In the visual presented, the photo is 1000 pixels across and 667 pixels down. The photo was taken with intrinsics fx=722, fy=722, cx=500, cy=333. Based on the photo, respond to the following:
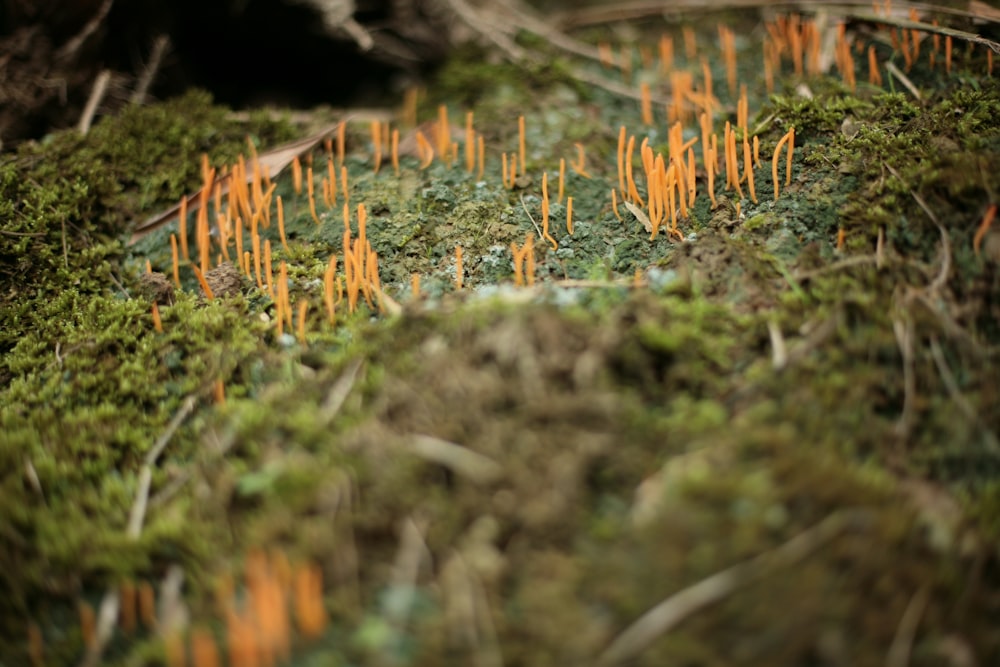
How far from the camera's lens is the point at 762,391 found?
2.28 meters

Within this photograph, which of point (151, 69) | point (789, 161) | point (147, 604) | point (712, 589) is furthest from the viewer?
point (151, 69)

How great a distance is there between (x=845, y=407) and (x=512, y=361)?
1.04 m

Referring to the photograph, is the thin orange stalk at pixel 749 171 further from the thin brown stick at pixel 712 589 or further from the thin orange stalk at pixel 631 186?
the thin brown stick at pixel 712 589

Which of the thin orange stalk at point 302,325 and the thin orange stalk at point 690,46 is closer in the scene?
the thin orange stalk at point 302,325

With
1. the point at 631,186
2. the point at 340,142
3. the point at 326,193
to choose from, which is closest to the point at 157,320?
the point at 326,193

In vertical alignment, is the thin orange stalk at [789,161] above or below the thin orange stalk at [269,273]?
above

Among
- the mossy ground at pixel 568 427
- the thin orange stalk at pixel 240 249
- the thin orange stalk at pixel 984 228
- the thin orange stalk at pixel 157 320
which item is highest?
the thin orange stalk at pixel 240 249

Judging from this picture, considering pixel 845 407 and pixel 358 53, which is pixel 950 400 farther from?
pixel 358 53

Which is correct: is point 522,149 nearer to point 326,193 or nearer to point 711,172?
point 711,172

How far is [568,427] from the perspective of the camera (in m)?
2.10

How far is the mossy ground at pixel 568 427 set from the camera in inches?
72.7

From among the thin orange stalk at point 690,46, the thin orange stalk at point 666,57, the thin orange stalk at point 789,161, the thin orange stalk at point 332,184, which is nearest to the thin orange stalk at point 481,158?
the thin orange stalk at point 332,184

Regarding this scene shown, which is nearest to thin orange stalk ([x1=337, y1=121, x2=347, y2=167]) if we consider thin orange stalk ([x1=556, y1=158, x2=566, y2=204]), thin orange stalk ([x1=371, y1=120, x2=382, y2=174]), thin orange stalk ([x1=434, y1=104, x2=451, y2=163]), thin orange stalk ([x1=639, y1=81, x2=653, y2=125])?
thin orange stalk ([x1=371, y1=120, x2=382, y2=174])

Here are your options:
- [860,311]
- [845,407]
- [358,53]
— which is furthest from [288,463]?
[358,53]
